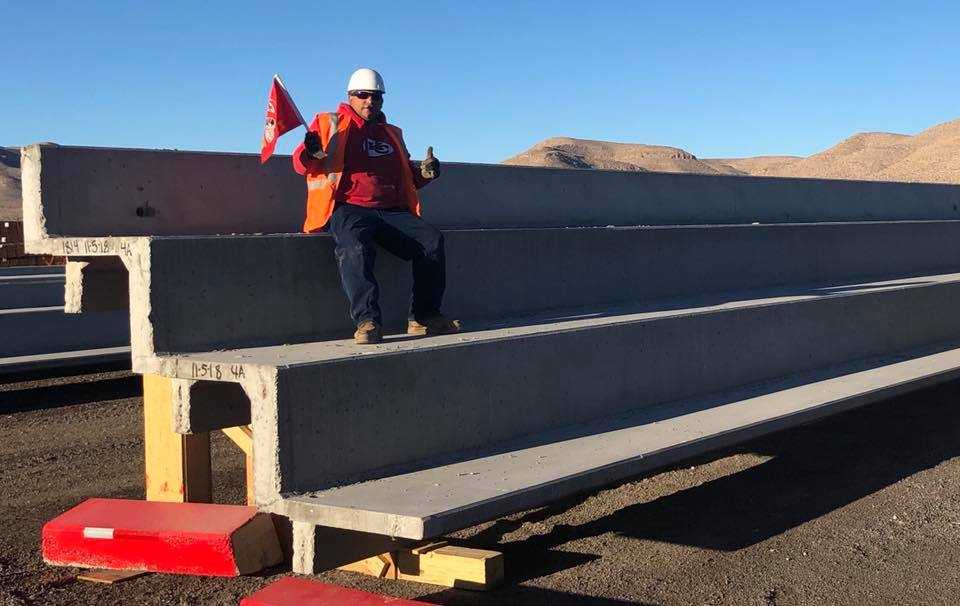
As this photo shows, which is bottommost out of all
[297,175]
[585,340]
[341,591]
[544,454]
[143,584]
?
[143,584]

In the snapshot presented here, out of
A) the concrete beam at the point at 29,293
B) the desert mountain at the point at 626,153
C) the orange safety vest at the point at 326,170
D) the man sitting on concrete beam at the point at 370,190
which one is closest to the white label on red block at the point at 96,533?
the man sitting on concrete beam at the point at 370,190

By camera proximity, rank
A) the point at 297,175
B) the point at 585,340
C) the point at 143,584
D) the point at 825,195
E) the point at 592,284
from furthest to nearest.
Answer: the point at 825,195 < the point at 592,284 < the point at 297,175 < the point at 585,340 < the point at 143,584

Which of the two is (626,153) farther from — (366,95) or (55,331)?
(366,95)

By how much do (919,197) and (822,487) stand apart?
370 inches

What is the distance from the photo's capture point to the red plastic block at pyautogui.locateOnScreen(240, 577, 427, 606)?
4.04 m

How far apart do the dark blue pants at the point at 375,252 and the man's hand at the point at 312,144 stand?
1.00 feet

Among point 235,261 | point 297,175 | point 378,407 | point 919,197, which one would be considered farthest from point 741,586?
point 919,197

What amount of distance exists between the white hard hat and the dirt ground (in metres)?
2.48

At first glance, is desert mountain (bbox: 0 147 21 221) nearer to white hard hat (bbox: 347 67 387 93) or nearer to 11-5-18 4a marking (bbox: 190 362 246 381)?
white hard hat (bbox: 347 67 387 93)

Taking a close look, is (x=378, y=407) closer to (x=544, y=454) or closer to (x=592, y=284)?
(x=544, y=454)

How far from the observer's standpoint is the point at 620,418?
607cm

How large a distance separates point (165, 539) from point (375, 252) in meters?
1.73

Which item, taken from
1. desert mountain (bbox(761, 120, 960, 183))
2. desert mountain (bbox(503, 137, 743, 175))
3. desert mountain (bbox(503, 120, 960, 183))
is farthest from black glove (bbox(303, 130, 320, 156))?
desert mountain (bbox(503, 137, 743, 175))

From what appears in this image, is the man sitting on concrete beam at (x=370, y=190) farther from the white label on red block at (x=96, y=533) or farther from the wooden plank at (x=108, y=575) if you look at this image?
the wooden plank at (x=108, y=575)
